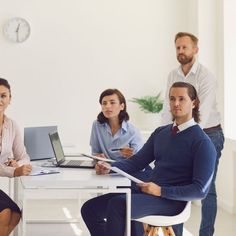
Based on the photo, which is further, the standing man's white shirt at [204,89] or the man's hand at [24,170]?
the standing man's white shirt at [204,89]

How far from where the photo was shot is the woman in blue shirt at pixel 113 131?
3.34 metres

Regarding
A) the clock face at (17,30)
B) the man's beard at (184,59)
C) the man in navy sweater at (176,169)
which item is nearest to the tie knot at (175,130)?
the man in navy sweater at (176,169)

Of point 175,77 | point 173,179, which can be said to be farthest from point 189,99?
point 175,77

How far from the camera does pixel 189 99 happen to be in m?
2.63

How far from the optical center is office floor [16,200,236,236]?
13.3 feet

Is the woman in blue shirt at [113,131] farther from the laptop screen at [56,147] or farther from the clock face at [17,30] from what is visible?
the clock face at [17,30]

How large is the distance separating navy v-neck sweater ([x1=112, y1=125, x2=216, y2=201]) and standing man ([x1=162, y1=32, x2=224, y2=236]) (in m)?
0.59

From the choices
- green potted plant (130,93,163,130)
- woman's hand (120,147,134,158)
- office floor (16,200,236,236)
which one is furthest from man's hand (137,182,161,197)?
green potted plant (130,93,163,130)

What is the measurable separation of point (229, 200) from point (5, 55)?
282 centimetres

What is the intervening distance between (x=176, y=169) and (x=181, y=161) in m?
0.06

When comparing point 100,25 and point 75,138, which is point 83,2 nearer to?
point 100,25

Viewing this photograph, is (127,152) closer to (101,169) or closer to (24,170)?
(101,169)

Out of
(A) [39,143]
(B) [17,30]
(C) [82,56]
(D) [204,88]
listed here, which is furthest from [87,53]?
(D) [204,88]

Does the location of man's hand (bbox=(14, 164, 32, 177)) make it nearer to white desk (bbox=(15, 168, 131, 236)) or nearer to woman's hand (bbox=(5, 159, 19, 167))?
white desk (bbox=(15, 168, 131, 236))
